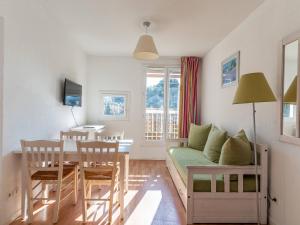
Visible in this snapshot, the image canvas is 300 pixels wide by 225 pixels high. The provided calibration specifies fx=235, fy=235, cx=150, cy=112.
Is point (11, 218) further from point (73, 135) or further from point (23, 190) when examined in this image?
point (73, 135)

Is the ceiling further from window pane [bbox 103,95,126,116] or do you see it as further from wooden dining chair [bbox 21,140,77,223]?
wooden dining chair [bbox 21,140,77,223]

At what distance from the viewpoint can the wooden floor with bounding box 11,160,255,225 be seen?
2.52 metres

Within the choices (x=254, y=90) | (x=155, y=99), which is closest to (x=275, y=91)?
(x=254, y=90)

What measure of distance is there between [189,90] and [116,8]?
2.93 meters

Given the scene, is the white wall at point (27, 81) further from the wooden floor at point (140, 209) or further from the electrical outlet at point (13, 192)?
the wooden floor at point (140, 209)

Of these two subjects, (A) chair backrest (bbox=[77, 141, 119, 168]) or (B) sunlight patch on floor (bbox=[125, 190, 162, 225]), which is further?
(B) sunlight patch on floor (bbox=[125, 190, 162, 225])

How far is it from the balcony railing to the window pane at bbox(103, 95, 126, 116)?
2.08ft

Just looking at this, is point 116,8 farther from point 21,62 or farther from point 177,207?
point 177,207

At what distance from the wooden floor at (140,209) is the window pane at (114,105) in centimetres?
212

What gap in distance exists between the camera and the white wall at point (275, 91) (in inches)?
83.5

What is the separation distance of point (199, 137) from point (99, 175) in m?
2.28

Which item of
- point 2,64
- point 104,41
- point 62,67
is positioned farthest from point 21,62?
point 104,41

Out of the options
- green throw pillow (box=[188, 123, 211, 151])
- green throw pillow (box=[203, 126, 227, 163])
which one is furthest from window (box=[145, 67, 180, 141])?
green throw pillow (box=[203, 126, 227, 163])

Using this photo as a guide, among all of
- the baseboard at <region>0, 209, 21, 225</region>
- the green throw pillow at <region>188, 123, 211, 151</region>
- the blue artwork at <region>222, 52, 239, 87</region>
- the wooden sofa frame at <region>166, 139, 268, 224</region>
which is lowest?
the baseboard at <region>0, 209, 21, 225</region>
